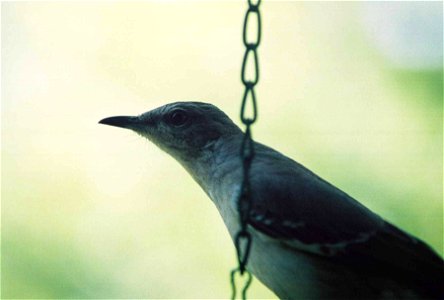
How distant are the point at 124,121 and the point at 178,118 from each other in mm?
442

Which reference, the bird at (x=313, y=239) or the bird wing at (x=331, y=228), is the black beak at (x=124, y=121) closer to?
the bird at (x=313, y=239)

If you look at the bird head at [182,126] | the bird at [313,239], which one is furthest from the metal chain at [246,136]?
the bird head at [182,126]

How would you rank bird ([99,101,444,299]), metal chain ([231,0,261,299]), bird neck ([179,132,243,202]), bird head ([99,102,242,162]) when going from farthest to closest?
bird head ([99,102,242,162]), bird neck ([179,132,243,202]), bird ([99,101,444,299]), metal chain ([231,0,261,299])

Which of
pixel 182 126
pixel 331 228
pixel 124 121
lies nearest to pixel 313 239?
pixel 331 228

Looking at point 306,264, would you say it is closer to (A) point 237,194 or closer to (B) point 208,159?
(A) point 237,194

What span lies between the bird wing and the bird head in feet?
2.13

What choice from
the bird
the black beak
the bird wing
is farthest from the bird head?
the bird wing

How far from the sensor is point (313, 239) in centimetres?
595

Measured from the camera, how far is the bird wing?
584 centimetres

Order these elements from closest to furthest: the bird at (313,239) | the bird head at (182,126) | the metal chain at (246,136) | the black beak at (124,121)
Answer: the metal chain at (246,136) → the bird at (313,239) → the bird head at (182,126) → the black beak at (124,121)

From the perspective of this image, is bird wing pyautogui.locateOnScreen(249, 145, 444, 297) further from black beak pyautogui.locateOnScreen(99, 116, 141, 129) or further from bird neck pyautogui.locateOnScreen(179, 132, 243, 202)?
black beak pyautogui.locateOnScreen(99, 116, 141, 129)

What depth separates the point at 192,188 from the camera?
11.0 meters

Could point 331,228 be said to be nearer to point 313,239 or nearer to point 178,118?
point 313,239

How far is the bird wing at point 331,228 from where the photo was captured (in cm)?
584
